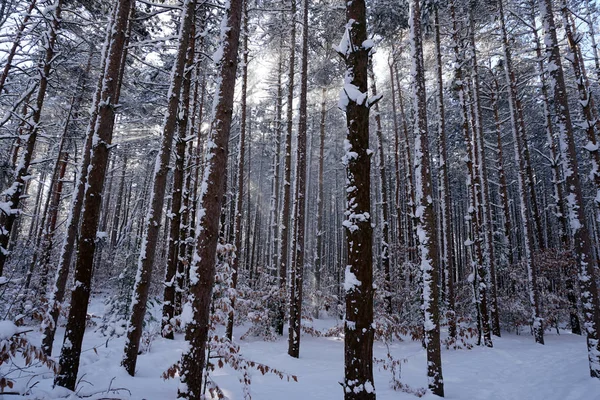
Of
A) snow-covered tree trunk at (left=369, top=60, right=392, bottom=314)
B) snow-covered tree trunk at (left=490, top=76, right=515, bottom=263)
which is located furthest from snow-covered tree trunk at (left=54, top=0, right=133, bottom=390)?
snow-covered tree trunk at (left=490, top=76, right=515, bottom=263)

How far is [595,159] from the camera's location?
996cm

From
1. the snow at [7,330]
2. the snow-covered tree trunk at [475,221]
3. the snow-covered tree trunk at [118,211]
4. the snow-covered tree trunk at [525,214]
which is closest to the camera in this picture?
the snow at [7,330]

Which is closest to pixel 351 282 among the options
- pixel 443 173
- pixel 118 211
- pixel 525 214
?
pixel 443 173

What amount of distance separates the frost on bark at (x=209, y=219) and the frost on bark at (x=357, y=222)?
1.95 metres

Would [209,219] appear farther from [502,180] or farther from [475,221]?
[502,180]

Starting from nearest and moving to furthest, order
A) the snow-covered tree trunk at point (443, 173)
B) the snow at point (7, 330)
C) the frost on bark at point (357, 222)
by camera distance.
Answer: the snow at point (7, 330) < the frost on bark at point (357, 222) < the snow-covered tree trunk at point (443, 173)

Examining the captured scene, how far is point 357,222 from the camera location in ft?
14.2

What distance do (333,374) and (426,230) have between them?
433 centimetres

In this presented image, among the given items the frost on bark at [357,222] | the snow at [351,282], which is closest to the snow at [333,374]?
the frost on bark at [357,222]

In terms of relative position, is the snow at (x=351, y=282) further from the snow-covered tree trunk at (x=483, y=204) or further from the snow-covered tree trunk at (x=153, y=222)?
the snow-covered tree trunk at (x=483, y=204)

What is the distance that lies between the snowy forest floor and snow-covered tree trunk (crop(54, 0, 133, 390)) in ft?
1.32

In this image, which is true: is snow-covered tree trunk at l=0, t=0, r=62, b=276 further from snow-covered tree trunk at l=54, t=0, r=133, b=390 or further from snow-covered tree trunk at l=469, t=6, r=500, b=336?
snow-covered tree trunk at l=469, t=6, r=500, b=336

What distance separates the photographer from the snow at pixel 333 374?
597cm

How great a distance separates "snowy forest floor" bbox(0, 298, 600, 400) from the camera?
19.1 feet
